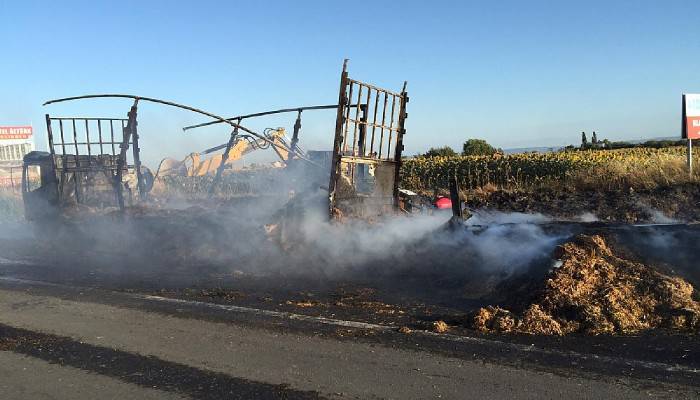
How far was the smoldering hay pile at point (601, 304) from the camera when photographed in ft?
18.3

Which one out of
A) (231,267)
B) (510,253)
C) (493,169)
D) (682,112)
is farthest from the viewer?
(493,169)

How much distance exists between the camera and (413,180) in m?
25.0

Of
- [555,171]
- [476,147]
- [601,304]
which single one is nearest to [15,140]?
[476,147]

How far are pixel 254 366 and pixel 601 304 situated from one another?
11.6 ft

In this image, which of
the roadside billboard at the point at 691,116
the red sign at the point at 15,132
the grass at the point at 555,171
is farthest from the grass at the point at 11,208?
the red sign at the point at 15,132

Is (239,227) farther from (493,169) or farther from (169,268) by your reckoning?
(493,169)

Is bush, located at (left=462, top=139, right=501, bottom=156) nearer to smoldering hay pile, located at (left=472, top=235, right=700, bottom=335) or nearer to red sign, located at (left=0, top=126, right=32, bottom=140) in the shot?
smoldering hay pile, located at (left=472, top=235, right=700, bottom=335)

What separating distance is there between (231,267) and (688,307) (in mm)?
7237

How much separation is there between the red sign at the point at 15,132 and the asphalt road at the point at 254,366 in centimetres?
6959

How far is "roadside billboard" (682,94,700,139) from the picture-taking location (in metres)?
16.1

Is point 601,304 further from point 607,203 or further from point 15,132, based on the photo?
point 15,132

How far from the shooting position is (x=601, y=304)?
582 cm

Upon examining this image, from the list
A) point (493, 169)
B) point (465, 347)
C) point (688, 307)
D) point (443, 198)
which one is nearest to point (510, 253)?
point (688, 307)

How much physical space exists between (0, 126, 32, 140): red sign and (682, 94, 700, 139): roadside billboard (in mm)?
69463
